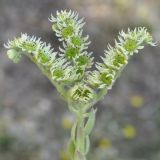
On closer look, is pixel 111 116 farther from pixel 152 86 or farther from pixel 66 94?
pixel 66 94

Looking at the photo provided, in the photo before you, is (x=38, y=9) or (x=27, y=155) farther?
(x=38, y=9)

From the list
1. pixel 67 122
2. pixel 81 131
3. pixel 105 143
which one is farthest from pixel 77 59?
pixel 67 122

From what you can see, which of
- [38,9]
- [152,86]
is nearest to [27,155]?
[152,86]

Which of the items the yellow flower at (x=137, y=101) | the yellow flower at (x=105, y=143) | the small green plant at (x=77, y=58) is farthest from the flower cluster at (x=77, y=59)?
the yellow flower at (x=137, y=101)

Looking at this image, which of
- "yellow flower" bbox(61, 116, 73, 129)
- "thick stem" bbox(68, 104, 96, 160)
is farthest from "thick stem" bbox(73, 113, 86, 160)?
"yellow flower" bbox(61, 116, 73, 129)

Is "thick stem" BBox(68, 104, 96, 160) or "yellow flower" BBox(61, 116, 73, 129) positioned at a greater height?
A: "yellow flower" BBox(61, 116, 73, 129)

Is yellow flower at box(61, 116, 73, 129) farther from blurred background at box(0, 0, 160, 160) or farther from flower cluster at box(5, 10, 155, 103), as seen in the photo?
flower cluster at box(5, 10, 155, 103)

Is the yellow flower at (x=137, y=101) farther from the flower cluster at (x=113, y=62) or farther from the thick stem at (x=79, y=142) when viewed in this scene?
the flower cluster at (x=113, y=62)
